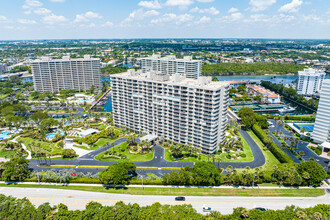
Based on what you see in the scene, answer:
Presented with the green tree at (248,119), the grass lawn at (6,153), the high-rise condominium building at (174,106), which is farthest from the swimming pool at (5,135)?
the green tree at (248,119)

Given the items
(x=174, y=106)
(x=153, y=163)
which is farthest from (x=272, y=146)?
(x=153, y=163)

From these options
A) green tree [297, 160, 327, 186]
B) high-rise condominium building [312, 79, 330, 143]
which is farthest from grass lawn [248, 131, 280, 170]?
high-rise condominium building [312, 79, 330, 143]

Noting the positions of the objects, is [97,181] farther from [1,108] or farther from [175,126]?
[1,108]

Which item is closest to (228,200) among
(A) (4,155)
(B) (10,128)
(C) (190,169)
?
(C) (190,169)

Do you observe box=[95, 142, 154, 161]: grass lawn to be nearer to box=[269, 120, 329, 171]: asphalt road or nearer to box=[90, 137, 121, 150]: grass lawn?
box=[90, 137, 121, 150]: grass lawn

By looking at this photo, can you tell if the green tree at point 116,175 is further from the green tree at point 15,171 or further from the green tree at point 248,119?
the green tree at point 248,119

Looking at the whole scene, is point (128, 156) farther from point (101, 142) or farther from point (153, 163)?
point (101, 142)
